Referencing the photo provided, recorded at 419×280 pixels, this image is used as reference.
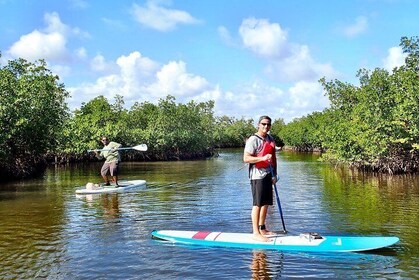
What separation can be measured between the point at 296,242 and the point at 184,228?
3056 millimetres

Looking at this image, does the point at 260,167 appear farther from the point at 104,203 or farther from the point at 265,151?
the point at 104,203

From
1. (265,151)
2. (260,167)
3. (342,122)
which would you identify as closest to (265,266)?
(260,167)

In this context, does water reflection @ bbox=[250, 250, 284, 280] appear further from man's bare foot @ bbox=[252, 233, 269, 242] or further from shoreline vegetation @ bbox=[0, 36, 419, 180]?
shoreline vegetation @ bbox=[0, 36, 419, 180]

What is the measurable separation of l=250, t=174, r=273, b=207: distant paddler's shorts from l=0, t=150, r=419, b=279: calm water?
36.2 inches

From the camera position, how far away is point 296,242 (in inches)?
303

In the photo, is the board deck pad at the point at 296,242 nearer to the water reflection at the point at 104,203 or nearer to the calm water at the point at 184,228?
the calm water at the point at 184,228

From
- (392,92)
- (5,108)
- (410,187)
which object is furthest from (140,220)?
(392,92)

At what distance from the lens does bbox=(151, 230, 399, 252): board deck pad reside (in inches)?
296

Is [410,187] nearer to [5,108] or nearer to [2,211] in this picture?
[2,211]

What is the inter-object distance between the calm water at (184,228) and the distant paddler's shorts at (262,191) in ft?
3.01

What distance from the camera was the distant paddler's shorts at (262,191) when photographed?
7.84 meters

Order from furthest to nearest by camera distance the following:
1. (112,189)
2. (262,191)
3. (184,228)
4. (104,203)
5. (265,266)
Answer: (112,189), (104,203), (184,228), (262,191), (265,266)

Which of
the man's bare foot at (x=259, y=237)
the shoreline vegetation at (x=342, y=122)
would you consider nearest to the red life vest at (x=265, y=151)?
the man's bare foot at (x=259, y=237)

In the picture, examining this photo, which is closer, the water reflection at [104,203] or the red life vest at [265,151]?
the red life vest at [265,151]
